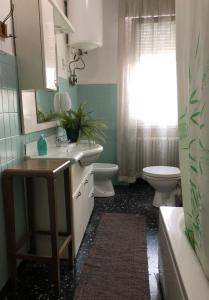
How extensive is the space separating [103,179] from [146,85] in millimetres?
1309

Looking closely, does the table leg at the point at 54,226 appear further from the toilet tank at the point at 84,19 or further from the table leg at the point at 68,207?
the toilet tank at the point at 84,19

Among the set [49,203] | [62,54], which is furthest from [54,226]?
[62,54]

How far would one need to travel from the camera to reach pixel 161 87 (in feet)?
10.2

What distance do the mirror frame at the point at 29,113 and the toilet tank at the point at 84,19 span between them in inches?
44.3

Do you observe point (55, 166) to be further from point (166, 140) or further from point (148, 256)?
point (166, 140)

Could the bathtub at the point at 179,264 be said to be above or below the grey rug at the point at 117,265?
above

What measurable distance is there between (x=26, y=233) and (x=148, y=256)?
0.93 meters

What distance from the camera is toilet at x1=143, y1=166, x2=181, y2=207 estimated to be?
255 centimetres

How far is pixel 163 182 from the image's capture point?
2.58m

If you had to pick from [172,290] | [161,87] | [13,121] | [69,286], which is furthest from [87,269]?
[161,87]

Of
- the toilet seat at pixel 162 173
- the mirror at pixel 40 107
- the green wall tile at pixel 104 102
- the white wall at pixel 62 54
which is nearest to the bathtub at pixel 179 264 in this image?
the toilet seat at pixel 162 173

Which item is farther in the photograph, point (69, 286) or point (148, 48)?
point (148, 48)

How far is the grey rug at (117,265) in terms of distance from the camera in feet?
4.96

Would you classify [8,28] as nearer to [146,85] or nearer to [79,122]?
[79,122]
